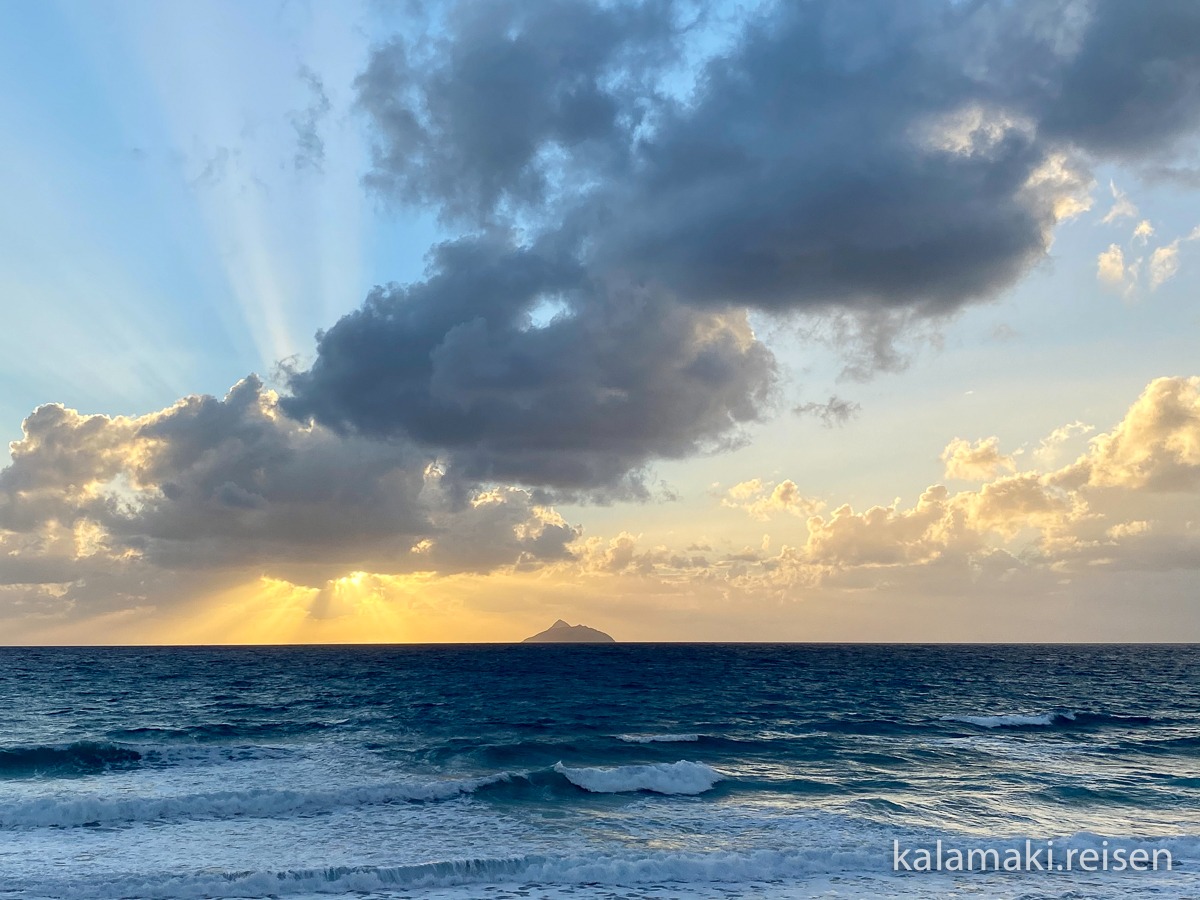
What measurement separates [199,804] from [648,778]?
61.7ft

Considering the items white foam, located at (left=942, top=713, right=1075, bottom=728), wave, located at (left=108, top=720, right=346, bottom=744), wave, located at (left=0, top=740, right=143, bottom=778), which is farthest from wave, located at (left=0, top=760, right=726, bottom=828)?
white foam, located at (left=942, top=713, right=1075, bottom=728)

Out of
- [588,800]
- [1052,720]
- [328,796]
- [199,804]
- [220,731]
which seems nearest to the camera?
[199,804]

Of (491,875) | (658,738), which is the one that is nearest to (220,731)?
(658,738)

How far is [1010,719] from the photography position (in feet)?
193

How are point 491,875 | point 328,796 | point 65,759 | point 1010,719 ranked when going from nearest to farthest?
point 491,875, point 328,796, point 65,759, point 1010,719

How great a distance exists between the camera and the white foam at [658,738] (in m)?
45.8

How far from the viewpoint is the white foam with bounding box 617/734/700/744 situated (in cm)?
4576

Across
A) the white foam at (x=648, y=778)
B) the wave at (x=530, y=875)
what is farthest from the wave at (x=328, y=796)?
the wave at (x=530, y=875)

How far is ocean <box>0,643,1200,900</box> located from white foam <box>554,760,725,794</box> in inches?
5.1

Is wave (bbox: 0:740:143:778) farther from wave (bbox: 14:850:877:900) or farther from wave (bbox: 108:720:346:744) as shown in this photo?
wave (bbox: 14:850:877:900)

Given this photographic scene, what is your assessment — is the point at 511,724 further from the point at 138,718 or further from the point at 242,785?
the point at 138,718

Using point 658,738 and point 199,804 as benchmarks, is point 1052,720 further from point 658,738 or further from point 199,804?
point 199,804

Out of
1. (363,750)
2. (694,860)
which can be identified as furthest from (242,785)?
(694,860)

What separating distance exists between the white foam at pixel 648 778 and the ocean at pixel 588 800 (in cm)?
13
